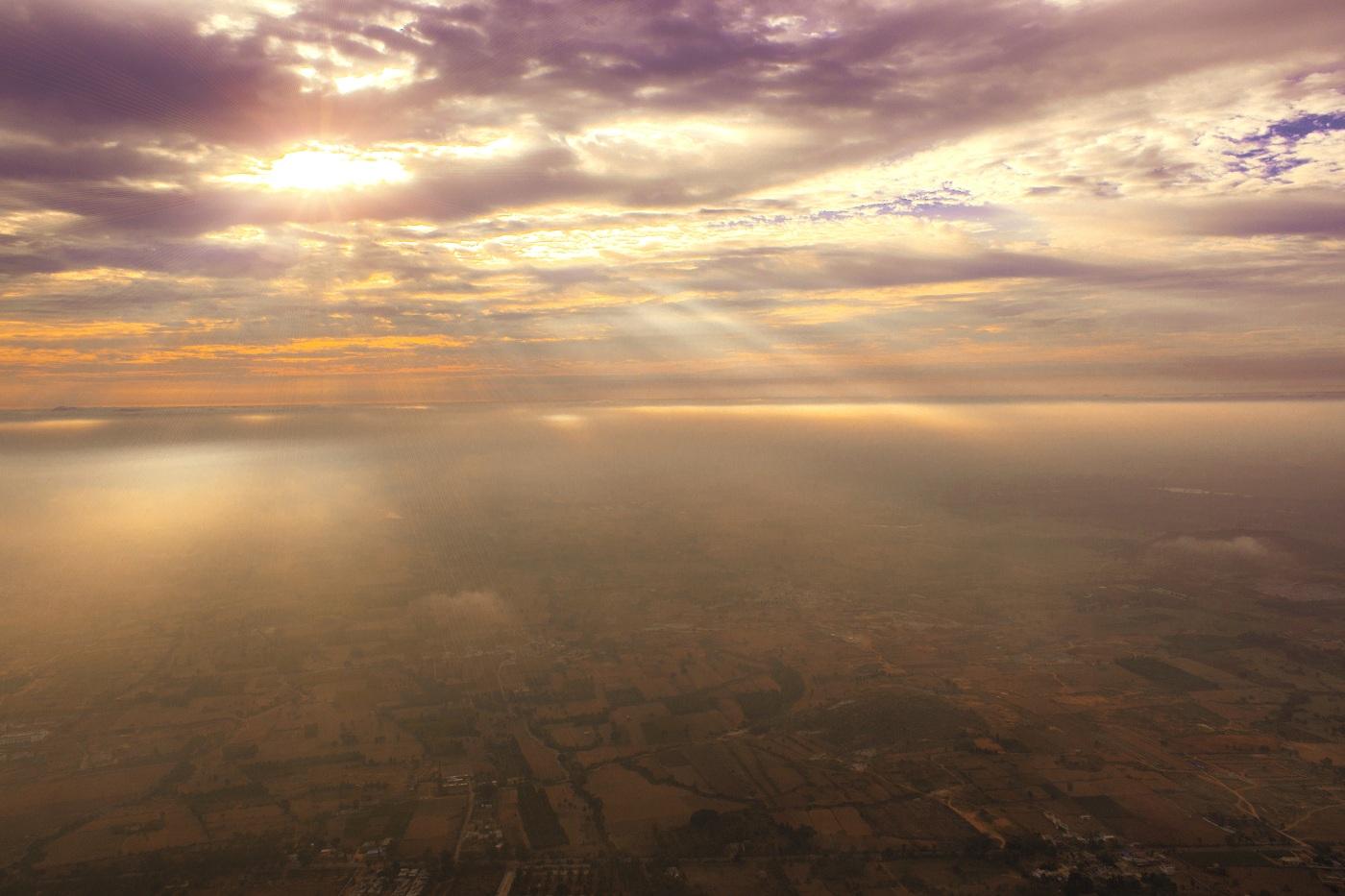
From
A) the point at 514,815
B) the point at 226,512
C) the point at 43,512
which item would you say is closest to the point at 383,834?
the point at 514,815

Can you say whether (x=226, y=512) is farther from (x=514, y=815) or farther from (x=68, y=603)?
(x=514, y=815)

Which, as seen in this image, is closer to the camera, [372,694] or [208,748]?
[208,748]

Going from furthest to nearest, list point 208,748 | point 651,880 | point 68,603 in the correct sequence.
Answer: point 68,603
point 208,748
point 651,880

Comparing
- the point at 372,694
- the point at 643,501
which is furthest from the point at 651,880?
the point at 643,501

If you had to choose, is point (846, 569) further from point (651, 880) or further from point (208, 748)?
point (208, 748)

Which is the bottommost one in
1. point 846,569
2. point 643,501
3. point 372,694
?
point 643,501

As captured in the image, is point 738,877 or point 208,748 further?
point 208,748

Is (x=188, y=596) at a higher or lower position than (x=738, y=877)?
lower

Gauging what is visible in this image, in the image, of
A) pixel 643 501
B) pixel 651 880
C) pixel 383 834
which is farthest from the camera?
pixel 643 501

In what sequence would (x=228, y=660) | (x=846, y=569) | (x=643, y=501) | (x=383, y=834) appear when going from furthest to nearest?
(x=643, y=501) → (x=846, y=569) → (x=228, y=660) → (x=383, y=834)
